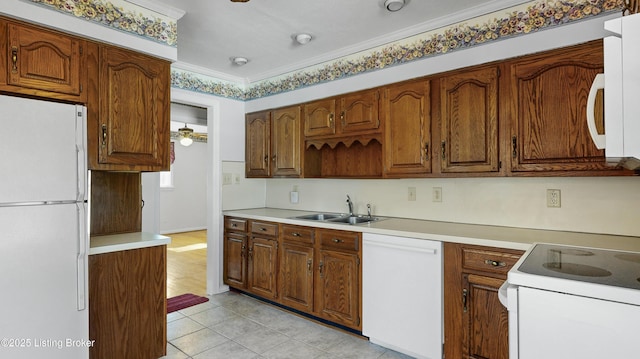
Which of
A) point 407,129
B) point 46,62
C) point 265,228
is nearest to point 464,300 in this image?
point 407,129

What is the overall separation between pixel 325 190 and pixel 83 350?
241 centimetres

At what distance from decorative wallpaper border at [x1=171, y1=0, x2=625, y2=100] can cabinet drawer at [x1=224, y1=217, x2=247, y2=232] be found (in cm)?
143

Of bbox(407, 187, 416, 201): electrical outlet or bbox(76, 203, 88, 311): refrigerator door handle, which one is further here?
bbox(407, 187, 416, 201): electrical outlet

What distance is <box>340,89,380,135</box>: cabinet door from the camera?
2.91 meters

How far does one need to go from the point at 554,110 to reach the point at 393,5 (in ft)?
4.04

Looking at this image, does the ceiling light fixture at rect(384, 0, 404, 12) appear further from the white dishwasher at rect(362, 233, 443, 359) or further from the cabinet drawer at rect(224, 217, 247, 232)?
the cabinet drawer at rect(224, 217, 247, 232)

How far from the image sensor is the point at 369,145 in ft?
10.8

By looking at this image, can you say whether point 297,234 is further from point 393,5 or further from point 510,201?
point 393,5

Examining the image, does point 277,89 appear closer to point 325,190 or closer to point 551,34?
point 325,190

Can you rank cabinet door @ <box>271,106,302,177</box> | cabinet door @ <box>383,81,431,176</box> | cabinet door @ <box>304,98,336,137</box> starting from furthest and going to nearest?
1. cabinet door @ <box>271,106,302,177</box>
2. cabinet door @ <box>304,98,336,137</box>
3. cabinet door @ <box>383,81,431,176</box>

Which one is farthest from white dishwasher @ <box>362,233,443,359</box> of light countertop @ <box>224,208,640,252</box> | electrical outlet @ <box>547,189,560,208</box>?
electrical outlet @ <box>547,189,560,208</box>

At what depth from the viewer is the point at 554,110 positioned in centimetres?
209

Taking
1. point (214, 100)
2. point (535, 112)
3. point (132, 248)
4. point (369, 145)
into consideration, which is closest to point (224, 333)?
point (132, 248)

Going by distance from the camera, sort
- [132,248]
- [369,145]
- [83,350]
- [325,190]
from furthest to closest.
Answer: [325,190] → [369,145] → [132,248] → [83,350]
